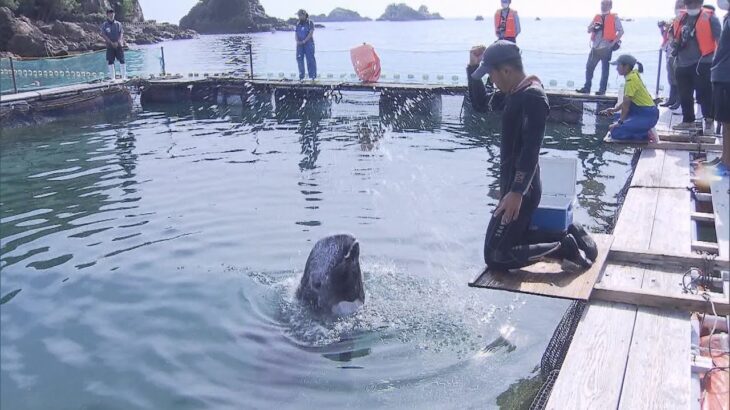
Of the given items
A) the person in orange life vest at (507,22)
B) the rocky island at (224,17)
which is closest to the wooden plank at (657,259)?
the person in orange life vest at (507,22)

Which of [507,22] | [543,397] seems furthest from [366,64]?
[543,397]

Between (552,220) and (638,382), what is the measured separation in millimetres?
2224

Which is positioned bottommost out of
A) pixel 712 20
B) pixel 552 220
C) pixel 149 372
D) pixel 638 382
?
pixel 149 372

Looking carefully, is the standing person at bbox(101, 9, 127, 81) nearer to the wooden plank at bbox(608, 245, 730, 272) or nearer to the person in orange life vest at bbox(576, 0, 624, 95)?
the person in orange life vest at bbox(576, 0, 624, 95)

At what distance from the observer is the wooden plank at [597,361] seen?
4.50 m

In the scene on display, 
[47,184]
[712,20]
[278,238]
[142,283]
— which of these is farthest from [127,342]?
[712,20]

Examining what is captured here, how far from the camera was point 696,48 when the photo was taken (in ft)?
36.9

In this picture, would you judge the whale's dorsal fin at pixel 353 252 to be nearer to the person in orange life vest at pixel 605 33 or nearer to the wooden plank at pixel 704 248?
the wooden plank at pixel 704 248

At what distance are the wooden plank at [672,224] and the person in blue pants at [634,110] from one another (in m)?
2.54

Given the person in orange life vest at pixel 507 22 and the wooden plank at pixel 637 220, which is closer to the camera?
the wooden plank at pixel 637 220

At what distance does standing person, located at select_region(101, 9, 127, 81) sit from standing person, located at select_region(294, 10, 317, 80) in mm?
5628

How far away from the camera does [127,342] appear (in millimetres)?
7082

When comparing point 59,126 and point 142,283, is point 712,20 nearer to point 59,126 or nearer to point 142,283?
point 142,283

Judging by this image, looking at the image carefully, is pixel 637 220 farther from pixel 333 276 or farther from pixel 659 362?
pixel 333 276
